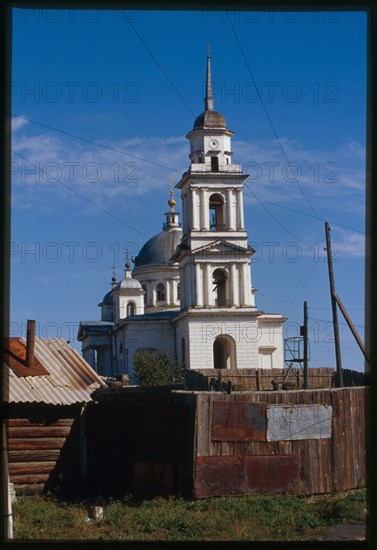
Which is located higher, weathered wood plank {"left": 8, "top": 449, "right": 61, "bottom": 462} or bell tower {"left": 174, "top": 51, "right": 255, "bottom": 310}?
bell tower {"left": 174, "top": 51, "right": 255, "bottom": 310}

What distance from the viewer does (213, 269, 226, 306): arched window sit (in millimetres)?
50750

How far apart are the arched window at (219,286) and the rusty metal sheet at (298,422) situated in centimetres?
3764

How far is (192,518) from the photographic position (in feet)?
32.8

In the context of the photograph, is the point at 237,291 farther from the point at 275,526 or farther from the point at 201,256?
the point at 275,526

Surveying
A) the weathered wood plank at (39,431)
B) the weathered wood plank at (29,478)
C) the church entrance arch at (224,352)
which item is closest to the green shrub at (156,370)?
the church entrance arch at (224,352)

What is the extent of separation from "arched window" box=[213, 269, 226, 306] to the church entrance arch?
2.31 metres

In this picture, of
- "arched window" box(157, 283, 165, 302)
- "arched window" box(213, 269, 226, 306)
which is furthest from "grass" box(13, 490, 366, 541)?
"arched window" box(157, 283, 165, 302)

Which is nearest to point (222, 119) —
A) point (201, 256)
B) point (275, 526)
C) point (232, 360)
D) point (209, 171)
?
point (209, 171)

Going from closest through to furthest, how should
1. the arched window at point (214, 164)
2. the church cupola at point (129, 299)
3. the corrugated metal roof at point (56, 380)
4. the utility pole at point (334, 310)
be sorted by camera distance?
the corrugated metal roof at point (56, 380), the utility pole at point (334, 310), the arched window at point (214, 164), the church cupola at point (129, 299)

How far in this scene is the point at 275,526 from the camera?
9.54m

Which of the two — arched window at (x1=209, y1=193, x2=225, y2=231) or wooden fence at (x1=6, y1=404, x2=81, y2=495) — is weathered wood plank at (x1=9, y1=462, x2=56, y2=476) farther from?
arched window at (x1=209, y1=193, x2=225, y2=231)

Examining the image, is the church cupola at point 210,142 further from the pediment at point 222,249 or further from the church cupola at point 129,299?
the church cupola at point 129,299

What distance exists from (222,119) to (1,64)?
4878cm

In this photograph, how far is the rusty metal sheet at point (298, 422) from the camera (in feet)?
40.5
